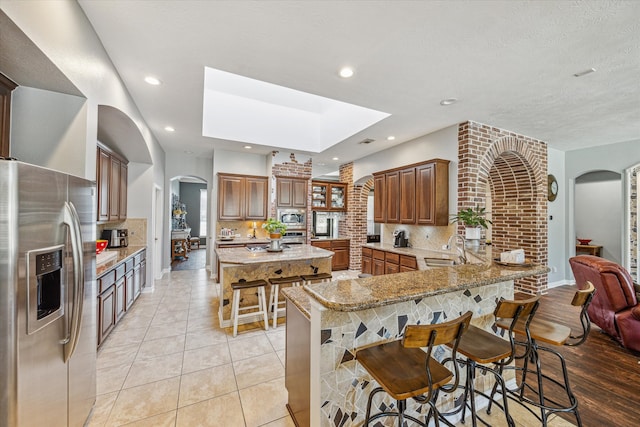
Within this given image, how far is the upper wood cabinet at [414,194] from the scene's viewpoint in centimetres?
414

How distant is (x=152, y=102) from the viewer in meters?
3.40

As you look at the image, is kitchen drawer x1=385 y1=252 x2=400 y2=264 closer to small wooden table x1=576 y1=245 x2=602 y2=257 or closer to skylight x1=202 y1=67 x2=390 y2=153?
skylight x1=202 y1=67 x2=390 y2=153

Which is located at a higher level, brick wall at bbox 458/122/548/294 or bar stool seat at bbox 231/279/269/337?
brick wall at bbox 458/122/548/294

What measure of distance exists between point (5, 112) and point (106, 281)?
1.85m

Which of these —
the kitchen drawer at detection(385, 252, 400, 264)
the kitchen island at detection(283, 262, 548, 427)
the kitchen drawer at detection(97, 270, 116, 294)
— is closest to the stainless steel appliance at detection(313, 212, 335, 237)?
the kitchen drawer at detection(385, 252, 400, 264)

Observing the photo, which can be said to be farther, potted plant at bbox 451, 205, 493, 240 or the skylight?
the skylight

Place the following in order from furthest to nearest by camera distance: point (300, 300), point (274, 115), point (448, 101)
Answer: point (274, 115)
point (448, 101)
point (300, 300)

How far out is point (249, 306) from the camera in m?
3.61

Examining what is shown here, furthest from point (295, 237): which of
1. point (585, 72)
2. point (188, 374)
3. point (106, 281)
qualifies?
point (585, 72)

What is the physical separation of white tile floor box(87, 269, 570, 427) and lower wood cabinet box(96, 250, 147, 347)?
0.62ft

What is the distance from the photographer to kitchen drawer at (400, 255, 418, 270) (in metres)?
4.27

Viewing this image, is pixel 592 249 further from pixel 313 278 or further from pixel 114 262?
pixel 114 262

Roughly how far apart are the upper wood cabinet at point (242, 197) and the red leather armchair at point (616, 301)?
5.51m

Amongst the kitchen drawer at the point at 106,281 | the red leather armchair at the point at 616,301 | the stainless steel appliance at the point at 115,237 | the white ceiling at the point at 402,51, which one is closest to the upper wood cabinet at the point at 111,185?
the stainless steel appliance at the point at 115,237
